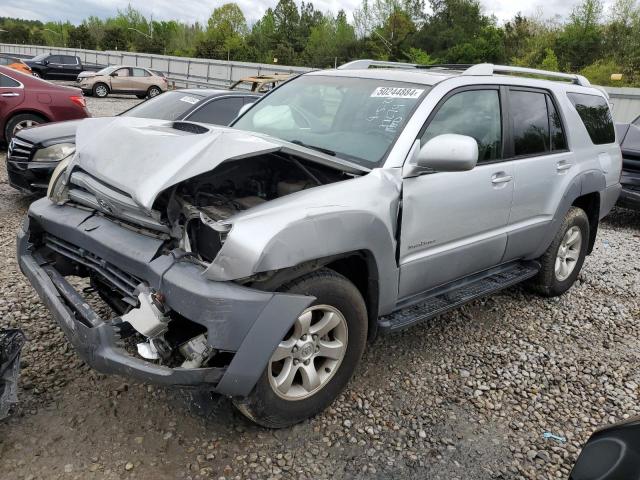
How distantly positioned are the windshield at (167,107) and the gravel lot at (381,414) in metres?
2.75

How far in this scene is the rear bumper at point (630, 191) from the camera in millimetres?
7248

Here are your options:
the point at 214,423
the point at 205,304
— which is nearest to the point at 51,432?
the point at 214,423

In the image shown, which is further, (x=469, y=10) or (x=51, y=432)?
(x=469, y=10)

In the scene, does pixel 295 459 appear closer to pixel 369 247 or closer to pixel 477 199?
pixel 369 247

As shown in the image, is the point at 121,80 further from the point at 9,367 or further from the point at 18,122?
the point at 9,367

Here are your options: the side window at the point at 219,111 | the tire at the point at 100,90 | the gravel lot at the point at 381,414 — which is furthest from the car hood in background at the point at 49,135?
the tire at the point at 100,90

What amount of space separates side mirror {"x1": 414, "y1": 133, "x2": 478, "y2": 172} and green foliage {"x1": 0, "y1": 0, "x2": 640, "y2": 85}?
4370cm

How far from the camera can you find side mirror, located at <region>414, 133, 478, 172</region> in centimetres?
280

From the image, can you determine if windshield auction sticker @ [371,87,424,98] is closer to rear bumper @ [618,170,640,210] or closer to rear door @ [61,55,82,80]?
rear bumper @ [618,170,640,210]

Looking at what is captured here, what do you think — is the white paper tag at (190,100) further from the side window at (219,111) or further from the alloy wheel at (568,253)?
the alloy wheel at (568,253)

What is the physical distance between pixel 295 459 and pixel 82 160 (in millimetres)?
2020

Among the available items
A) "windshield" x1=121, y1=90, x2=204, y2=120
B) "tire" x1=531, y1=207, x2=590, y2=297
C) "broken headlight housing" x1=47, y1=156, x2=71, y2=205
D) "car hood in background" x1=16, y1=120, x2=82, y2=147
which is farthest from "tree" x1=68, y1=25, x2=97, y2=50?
"tire" x1=531, y1=207, x2=590, y2=297

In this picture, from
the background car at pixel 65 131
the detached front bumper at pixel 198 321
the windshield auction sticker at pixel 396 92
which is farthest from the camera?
the background car at pixel 65 131

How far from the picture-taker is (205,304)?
87.7 inches
